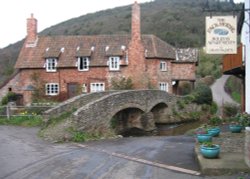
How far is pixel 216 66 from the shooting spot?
7756cm

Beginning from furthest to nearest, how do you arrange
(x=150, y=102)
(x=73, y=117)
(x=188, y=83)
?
(x=188, y=83), (x=150, y=102), (x=73, y=117)

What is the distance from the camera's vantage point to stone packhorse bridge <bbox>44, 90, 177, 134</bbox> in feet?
77.1

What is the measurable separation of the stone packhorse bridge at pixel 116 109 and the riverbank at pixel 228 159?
9.07m

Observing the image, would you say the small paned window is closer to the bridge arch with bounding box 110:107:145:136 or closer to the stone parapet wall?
the bridge arch with bounding box 110:107:145:136

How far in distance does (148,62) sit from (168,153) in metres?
24.9

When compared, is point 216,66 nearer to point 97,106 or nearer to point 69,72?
point 69,72

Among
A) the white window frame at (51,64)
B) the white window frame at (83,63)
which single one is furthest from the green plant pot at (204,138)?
the white window frame at (51,64)

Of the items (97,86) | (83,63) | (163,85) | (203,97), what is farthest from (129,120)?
(203,97)

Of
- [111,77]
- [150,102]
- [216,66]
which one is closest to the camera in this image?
[150,102]

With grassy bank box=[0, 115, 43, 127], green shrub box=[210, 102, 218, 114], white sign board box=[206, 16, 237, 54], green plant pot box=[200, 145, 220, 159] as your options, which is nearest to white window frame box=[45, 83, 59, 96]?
grassy bank box=[0, 115, 43, 127]

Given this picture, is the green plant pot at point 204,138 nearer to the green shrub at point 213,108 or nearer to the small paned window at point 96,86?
the small paned window at point 96,86

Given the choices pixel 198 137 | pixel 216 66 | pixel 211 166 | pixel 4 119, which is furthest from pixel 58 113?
Answer: pixel 216 66

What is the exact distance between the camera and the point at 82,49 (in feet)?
140

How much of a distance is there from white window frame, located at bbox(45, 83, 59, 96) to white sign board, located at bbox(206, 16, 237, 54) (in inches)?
1196
